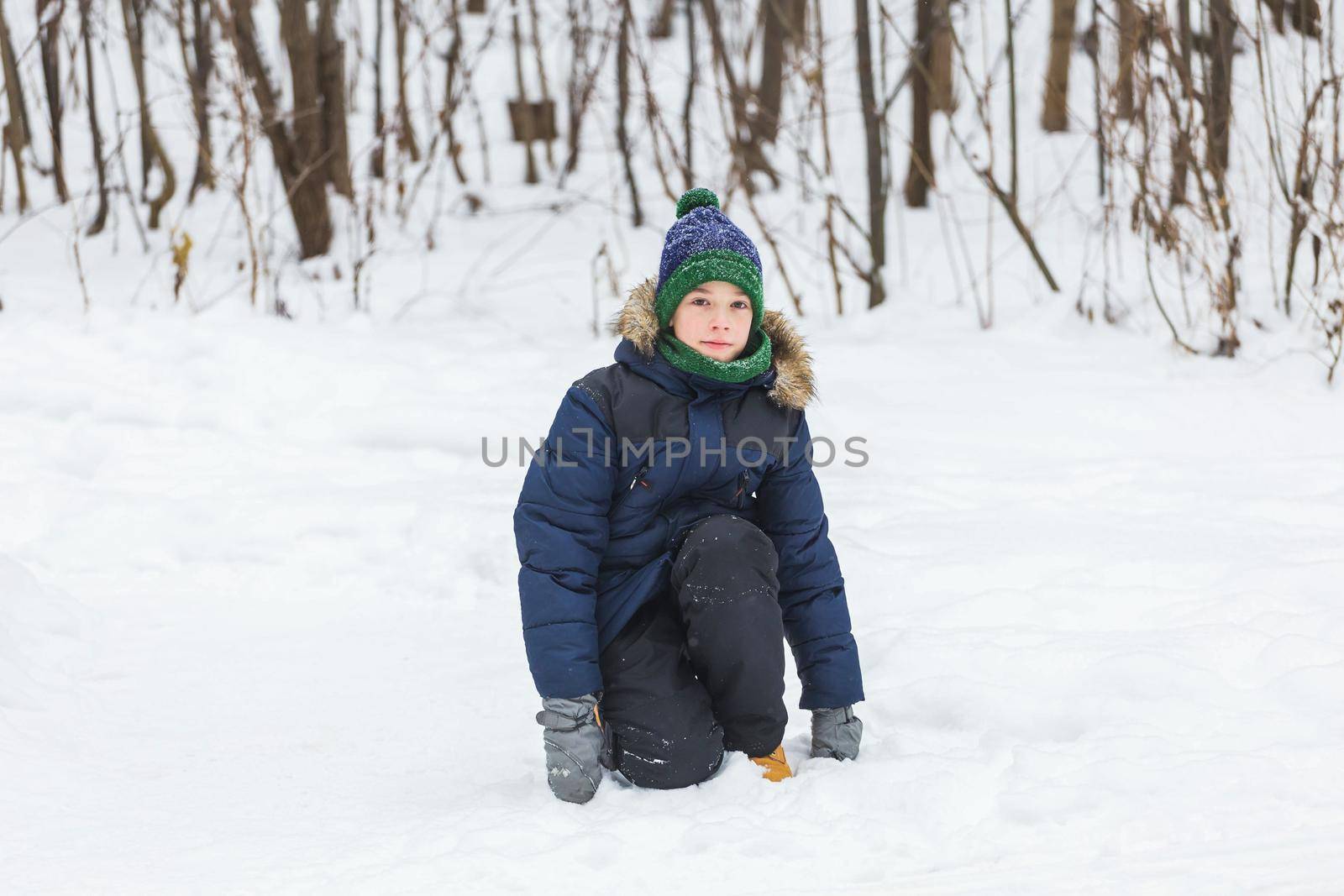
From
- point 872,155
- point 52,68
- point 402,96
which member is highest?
point 52,68

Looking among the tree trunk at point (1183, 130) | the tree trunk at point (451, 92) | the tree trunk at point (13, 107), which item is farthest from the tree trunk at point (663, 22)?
the tree trunk at point (1183, 130)

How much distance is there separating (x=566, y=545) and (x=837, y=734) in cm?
63

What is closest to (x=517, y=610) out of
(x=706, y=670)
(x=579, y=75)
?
(x=706, y=670)

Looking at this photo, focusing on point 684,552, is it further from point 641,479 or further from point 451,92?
point 451,92

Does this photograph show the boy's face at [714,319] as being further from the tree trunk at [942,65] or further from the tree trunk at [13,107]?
the tree trunk at [942,65]

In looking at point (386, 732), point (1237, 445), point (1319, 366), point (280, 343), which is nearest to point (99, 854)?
point (386, 732)

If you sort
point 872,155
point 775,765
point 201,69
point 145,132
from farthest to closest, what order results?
point 201,69 < point 145,132 < point 872,155 < point 775,765

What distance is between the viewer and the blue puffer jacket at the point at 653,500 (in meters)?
2.10

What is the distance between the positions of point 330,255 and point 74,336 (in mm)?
2148

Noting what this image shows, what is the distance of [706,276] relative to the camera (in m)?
2.17

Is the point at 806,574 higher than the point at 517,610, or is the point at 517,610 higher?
the point at 806,574

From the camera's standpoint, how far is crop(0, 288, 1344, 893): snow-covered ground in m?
1.91

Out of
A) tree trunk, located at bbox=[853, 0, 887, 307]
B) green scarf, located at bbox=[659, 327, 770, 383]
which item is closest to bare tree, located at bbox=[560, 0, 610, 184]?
tree trunk, located at bbox=[853, 0, 887, 307]

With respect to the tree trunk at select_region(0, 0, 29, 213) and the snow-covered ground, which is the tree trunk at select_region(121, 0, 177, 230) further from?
the snow-covered ground
